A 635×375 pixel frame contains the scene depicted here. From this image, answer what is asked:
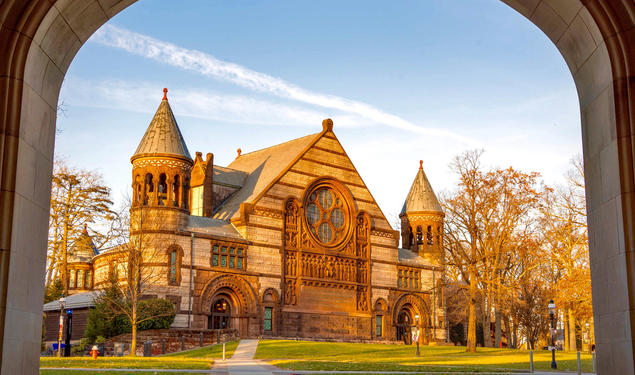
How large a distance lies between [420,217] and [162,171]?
1114 inches

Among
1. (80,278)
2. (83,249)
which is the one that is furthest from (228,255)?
(80,278)

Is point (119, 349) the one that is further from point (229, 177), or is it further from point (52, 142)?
point (52, 142)

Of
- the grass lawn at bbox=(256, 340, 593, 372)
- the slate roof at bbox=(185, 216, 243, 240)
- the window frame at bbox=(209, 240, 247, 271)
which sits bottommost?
the grass lawn at bbox=(256, 340, 593, 372)

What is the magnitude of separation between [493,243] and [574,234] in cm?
1004

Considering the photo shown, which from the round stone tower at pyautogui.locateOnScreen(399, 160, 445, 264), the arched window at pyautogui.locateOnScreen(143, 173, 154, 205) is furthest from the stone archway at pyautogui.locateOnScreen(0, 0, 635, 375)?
the round stone tower at pyautogui.locateOnScreen(399, 160, 445, 264)

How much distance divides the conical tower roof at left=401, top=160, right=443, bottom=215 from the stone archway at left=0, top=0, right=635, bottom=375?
55298mm

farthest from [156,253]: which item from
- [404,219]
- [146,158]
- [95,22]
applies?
[95,22]

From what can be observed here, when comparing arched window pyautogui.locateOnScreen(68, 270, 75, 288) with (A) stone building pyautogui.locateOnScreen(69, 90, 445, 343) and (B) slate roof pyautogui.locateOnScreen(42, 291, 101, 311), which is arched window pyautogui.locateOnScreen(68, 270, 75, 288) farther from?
(B) slate roof pyautogui.locateOnScreen(42, 291, 101, 311)

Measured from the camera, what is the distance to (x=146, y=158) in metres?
46.4

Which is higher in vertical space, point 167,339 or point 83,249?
point 83,249

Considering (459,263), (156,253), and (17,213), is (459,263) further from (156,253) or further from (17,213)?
(17,213)

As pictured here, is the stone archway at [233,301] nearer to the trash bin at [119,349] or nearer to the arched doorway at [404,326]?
the trash bin at [119,349]

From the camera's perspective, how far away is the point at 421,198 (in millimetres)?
66000

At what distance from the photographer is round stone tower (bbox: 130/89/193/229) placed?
4591 cm
